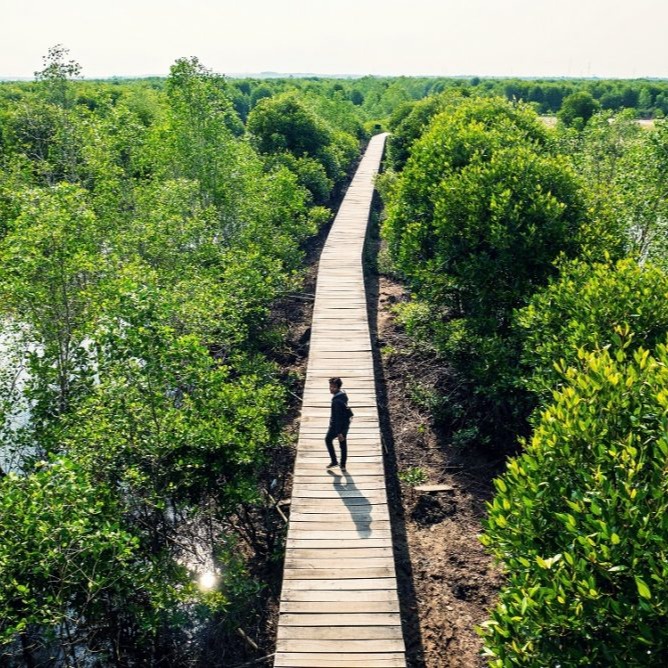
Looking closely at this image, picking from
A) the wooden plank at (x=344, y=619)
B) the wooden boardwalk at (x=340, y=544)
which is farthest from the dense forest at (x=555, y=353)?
the wooden boardwalk at (x=340, y=544)

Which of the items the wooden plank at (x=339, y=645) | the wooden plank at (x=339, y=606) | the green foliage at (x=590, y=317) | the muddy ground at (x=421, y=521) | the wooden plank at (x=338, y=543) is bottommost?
the muddy ground at (x=421, y=521)

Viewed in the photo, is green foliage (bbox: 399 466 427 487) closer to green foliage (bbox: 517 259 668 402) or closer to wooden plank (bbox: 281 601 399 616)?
green foliage (bbox: 517 259 668 402)

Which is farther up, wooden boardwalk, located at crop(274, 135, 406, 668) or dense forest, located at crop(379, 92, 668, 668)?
dense forest, located at crop(379, 92, 668, 668)


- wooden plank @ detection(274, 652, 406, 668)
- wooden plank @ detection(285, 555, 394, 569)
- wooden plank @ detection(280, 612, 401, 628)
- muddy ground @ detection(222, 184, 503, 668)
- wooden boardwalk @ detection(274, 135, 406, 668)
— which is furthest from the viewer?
muddy ground @ detection(222, 184, 503, 668)

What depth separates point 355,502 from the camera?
518 inches

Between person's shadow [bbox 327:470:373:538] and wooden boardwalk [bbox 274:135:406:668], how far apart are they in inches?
0.9

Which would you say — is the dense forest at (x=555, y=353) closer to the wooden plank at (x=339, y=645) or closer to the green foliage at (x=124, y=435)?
the wooden plank at (x=339, y=645)

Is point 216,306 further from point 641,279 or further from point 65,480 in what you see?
point 641,279

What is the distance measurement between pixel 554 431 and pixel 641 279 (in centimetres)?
582

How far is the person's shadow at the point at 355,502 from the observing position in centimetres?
1244

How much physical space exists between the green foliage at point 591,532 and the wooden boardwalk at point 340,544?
130 inches

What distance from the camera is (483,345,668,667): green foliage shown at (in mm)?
6465

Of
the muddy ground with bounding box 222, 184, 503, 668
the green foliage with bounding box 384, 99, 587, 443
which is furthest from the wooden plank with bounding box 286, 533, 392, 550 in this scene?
the green foliage with bounding box 384, 99, 587, 443

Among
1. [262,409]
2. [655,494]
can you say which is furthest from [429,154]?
[655,494]
